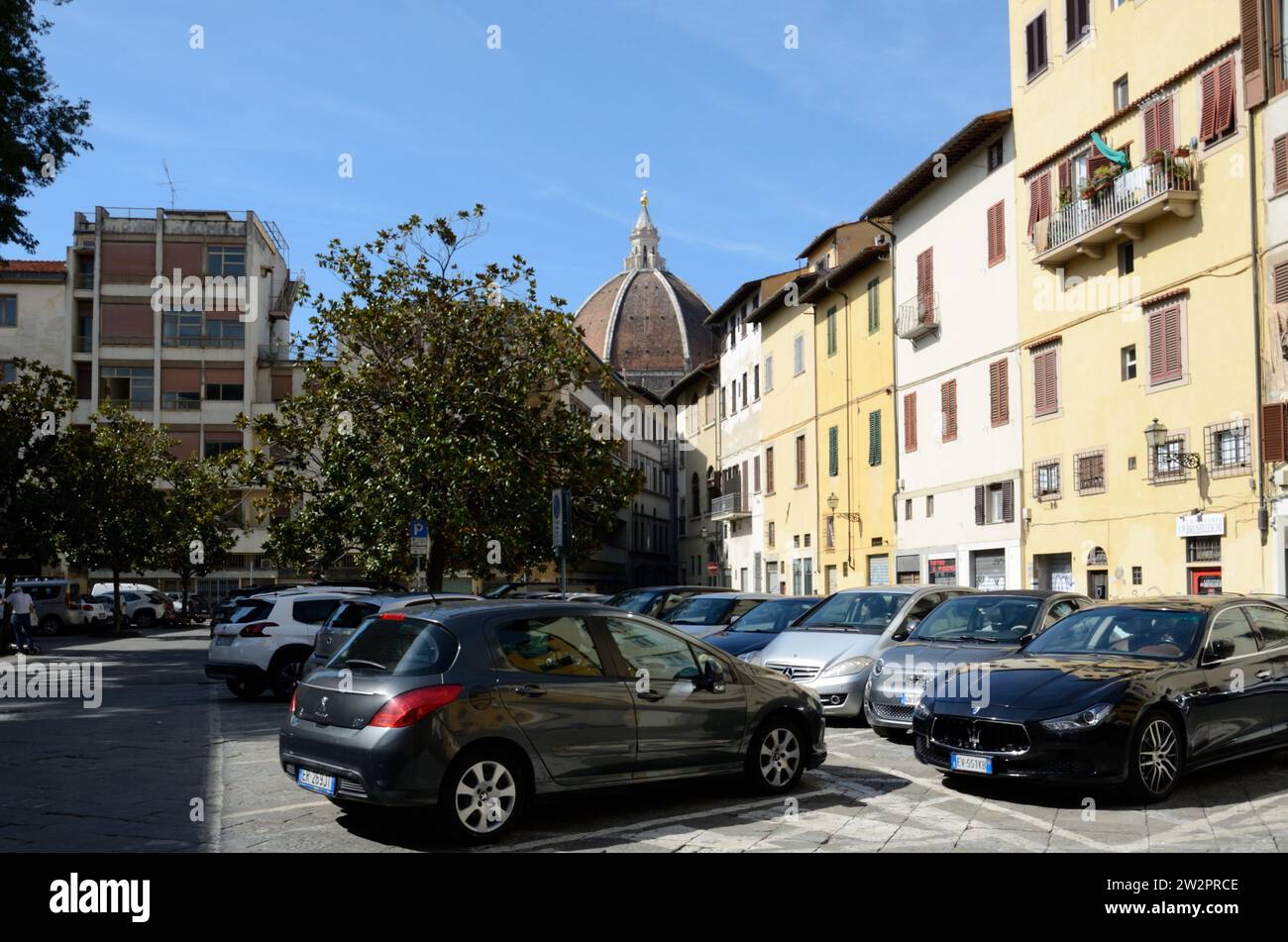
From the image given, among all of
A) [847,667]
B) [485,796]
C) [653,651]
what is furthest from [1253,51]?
[485,796]

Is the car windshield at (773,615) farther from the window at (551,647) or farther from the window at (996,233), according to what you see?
the window at (996,233)

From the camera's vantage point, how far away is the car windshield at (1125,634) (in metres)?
10.7

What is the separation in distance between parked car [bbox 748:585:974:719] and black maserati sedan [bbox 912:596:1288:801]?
3.59 m

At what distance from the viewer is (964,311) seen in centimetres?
3203

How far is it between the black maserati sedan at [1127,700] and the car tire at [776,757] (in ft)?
3.48

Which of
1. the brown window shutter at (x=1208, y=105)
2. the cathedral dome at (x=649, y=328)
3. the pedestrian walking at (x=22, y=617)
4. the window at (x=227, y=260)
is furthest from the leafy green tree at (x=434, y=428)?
the cathedral dome at (x=649, y=328)

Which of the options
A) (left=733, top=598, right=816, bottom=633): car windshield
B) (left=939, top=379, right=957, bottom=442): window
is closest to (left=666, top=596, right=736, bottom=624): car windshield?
(left=733, top=598, right=816, bottom=633): car windshield

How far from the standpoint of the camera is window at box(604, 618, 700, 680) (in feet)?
30.7

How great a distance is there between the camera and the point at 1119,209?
82.9 ft

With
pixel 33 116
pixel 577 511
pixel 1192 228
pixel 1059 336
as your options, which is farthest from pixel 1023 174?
pixel 33 116

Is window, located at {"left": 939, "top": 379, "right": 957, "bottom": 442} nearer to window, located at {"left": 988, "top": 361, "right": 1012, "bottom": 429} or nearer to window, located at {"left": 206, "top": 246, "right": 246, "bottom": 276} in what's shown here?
window, located at {"left": 988, "top": 361, "right": 1012, "bottom": 429}

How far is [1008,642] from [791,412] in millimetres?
32361

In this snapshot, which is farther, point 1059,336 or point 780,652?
point 1059,336
